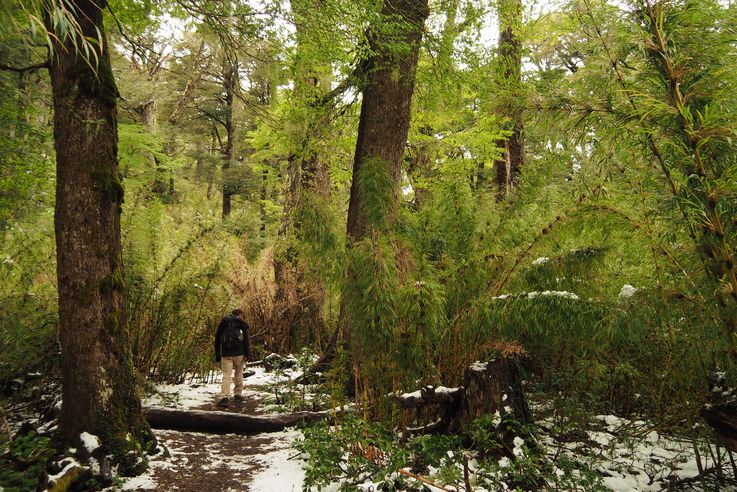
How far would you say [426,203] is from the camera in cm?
476

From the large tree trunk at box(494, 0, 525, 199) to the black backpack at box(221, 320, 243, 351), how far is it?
3887 millimetres

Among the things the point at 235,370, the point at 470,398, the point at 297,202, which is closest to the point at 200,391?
the point at 235,370

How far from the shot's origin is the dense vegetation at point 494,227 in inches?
105

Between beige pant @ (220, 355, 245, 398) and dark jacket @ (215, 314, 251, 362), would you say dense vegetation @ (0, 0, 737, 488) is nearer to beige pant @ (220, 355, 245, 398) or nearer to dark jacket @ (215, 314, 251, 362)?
dark jacket @ (215, 314, 251, 362)

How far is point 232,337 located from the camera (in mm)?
6328

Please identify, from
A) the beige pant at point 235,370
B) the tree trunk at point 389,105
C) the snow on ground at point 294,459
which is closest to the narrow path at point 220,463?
the snow on ground at point 294,459

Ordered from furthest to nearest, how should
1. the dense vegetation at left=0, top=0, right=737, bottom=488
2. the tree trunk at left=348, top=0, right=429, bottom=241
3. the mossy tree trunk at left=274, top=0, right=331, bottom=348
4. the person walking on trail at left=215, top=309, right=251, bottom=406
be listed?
the mossy tree trunk at left=274, top=0, right=331, bottom=348 → the person walking on trail at left=215, top=309, right=251, bottom=406 → the tree trunk at left=348, top=0, right=429, bottom=241 → the dense vegetation at left=0, top=0, right=737, bottom=488

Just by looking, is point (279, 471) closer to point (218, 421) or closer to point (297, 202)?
point (218, 421)

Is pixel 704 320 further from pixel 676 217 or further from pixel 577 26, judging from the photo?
pixel 577 26

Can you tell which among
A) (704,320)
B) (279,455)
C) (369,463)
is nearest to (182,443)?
(279,455)

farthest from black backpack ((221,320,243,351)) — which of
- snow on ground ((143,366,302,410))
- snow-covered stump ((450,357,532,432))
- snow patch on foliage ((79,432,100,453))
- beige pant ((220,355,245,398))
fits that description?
snow-covered stump ((450,357,532,432))

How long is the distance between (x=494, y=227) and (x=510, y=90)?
4.10 feet

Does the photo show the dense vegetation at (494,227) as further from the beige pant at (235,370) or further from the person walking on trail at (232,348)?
the beige pant at (235,370)

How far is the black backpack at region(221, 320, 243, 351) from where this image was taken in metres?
6.27
